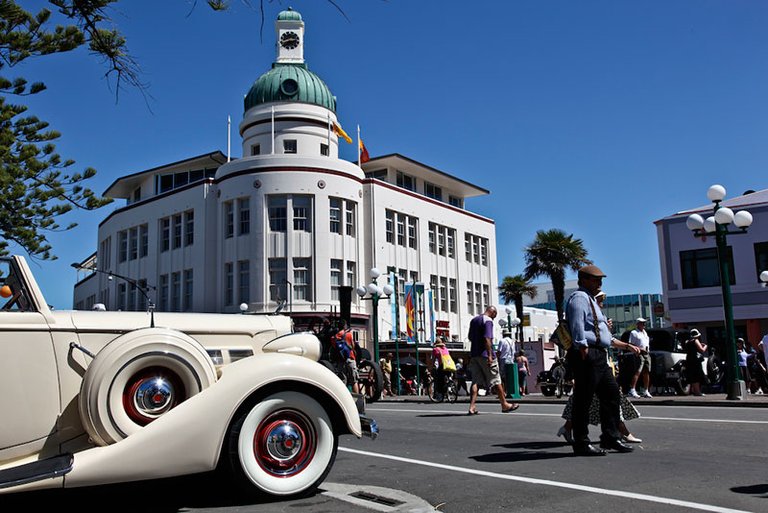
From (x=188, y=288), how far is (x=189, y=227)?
13.0 feet

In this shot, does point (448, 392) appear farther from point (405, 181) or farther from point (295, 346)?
point (405, 181)

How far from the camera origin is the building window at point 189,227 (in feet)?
150

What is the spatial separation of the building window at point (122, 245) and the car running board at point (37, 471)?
48696 millimetres

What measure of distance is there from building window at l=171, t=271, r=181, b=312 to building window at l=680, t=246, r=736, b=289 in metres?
29.1

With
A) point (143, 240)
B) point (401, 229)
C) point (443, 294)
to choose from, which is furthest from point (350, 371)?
point (143, 240)

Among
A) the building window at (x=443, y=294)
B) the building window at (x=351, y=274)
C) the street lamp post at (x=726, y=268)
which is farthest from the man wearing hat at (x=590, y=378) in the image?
the building window at (x=443, y=294)

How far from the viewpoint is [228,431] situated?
16.0 ft

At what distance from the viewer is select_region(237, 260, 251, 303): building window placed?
4184cm

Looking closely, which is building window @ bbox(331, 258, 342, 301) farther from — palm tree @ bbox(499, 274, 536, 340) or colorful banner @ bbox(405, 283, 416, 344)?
palm tree @ bbox(499, 274, 536, 340)

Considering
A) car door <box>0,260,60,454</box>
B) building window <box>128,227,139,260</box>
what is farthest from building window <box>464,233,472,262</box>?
car door <box>0,260,60,454</box>

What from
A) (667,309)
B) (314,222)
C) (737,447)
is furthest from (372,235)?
(737,447)

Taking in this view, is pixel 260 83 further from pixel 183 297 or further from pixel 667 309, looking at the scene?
pixel 667 309

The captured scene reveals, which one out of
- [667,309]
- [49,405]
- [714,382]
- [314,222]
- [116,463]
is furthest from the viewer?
[314,222]

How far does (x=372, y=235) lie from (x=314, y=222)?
4167mm
